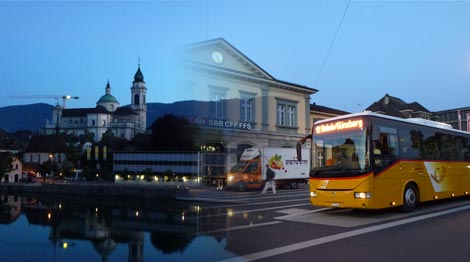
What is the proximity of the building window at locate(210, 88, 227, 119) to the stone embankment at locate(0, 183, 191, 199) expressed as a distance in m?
7.09

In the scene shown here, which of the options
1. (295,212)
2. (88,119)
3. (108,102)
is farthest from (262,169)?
(108,102)

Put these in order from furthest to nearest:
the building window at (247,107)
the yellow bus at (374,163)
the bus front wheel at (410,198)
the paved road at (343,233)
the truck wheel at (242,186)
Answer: the truck wheel at (242,186)
the building window at (247,107)
the bus front wheel at (410,198)
the yellow bus at (374,163)
the paved road at (343,233)

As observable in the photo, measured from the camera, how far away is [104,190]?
29297mm

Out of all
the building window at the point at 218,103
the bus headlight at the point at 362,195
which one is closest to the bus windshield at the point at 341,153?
the bus headlight at the point at 362,195

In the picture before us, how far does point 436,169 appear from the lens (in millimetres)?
14953

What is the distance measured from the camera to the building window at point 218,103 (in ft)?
48.5

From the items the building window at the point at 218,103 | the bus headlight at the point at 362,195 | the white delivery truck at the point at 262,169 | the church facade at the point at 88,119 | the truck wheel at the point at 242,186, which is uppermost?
the church facade at the point at 88,119

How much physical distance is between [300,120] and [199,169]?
42.6ft

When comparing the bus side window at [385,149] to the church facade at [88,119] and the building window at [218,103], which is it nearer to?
the building window at [218,103]

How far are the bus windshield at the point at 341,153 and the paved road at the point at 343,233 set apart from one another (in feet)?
4.75

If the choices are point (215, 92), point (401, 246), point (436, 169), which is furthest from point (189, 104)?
point (436, 169)

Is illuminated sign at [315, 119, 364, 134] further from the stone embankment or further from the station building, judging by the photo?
the stone embankment

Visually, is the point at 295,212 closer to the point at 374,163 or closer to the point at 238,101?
the point at 374,163

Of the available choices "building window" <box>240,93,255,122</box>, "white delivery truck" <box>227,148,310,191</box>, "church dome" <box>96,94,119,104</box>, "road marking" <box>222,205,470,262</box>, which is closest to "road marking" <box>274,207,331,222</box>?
"road marking" <box>222,205,470,262</box>
